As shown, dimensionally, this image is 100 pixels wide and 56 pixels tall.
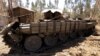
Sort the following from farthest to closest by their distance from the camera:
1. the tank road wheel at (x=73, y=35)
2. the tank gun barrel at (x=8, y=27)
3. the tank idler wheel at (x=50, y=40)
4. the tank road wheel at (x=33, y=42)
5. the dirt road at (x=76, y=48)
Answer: the tank road wheel at (x=73, y=35) → the tank idler wheel at (x=50, y=40) → the tank road wheel at (x=33, y=42) → the tank gun barrel at (x=8, y=27) → the dirt road at (x=76, y=48)

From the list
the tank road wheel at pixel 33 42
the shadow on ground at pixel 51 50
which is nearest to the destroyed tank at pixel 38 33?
the tank road wheel at pixel 33 42

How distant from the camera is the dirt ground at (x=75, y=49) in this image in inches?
377

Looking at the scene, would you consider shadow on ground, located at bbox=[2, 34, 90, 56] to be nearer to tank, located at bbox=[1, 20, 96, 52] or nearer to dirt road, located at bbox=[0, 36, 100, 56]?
dirt road, located at bbox=[0, 36, 100, 56]

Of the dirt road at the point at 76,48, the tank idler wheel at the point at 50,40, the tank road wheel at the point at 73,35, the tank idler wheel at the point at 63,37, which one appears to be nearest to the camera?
the dirt road at the point at 76,48

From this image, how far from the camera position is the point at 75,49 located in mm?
10219

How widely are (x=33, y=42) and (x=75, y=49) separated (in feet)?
6.81

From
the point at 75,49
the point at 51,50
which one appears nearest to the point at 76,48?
the point at 75,49

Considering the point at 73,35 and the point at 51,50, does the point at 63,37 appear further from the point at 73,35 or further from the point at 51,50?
the point at 51,50

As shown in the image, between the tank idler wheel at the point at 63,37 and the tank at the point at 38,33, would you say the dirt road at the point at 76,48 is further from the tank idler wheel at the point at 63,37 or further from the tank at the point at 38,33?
the tank at the point at 38,33

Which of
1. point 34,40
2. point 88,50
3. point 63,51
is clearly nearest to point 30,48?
point 34,40

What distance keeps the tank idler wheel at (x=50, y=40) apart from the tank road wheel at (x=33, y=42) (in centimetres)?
33

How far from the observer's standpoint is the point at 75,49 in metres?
10.2

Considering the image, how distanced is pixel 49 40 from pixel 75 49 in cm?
138

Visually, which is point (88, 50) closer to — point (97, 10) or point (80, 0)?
point (97, 10)
